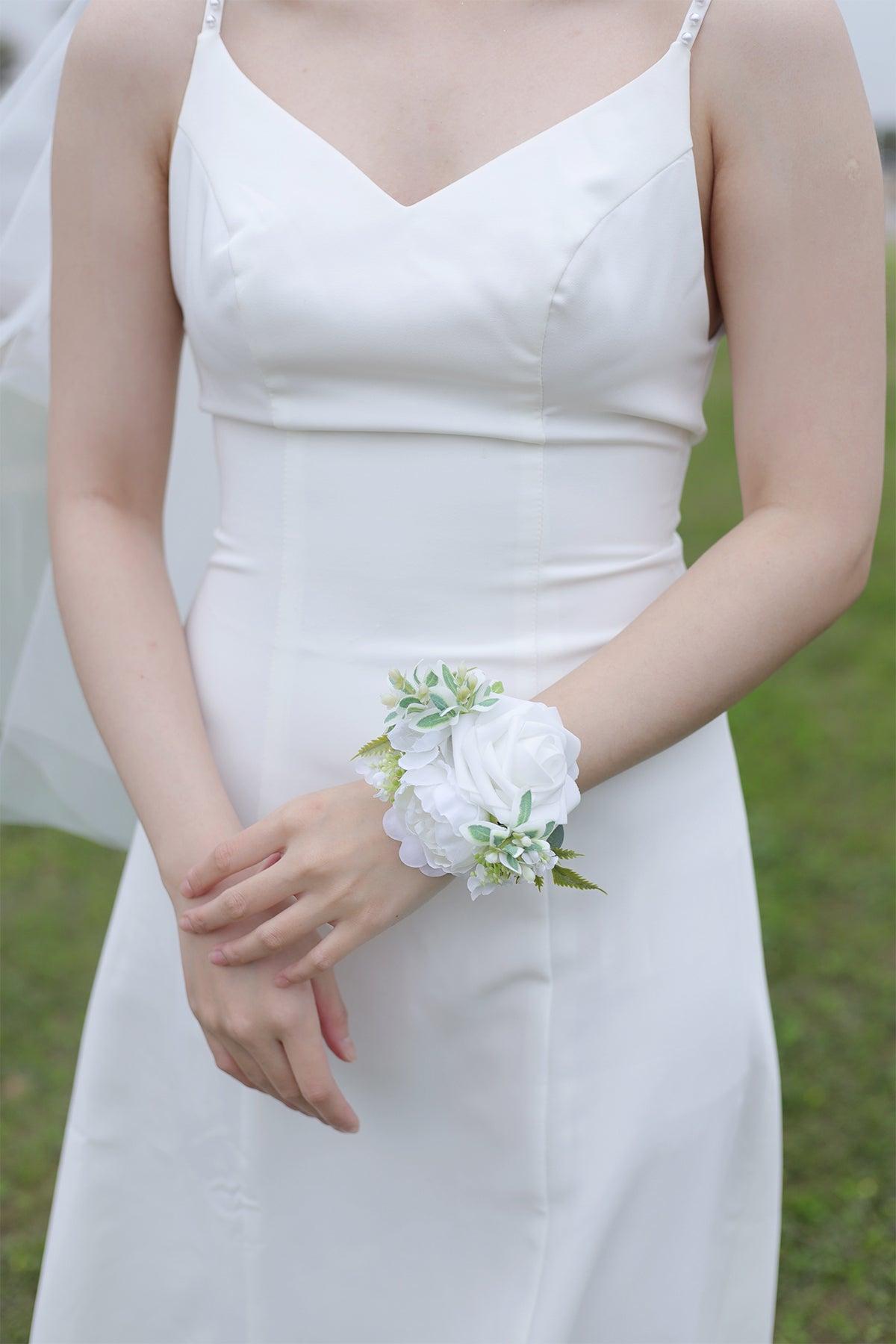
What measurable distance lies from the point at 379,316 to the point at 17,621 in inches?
42.8

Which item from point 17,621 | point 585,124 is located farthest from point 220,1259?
point 585,124

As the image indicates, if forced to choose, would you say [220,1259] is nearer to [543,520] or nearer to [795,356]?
[543,520]

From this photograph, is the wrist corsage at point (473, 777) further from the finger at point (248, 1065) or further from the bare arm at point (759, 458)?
the finger at point (248, 1065)

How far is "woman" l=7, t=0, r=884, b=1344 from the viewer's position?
4.97 feet

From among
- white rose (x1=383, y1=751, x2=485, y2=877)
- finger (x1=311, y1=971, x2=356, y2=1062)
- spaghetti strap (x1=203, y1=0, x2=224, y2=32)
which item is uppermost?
spaghetti strap (x1=203, y1=0, x2=224, y2=32)

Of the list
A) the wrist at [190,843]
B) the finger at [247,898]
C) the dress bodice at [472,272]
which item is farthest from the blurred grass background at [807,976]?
the dress bodice at [472,272]

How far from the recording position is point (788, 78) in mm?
1453

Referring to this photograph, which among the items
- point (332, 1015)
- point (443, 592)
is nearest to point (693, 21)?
point (443, 592)

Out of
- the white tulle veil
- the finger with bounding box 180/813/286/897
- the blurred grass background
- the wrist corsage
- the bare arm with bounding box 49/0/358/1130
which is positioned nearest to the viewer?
the wrist corsage

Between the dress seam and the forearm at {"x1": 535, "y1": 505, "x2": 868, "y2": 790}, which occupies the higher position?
the dress seam

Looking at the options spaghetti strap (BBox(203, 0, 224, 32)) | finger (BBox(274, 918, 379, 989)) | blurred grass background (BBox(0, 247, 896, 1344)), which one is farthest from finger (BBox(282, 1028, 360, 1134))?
blurred grass background (BBox(0, 247, 896, 1344))

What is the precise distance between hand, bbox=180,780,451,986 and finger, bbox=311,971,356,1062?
0.11m

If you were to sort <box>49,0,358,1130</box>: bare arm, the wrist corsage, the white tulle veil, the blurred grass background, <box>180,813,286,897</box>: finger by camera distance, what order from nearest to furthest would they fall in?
the wrist corsage
<box>180,813,286,897</box>: finger
<box>49,0,358,1130</box>: bare arm
the white tulle veil
the blurred grass background

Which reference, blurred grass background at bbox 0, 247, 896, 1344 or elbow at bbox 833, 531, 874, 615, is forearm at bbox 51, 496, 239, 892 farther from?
blurred grass background at bbox 0, 247, 896, 1344
